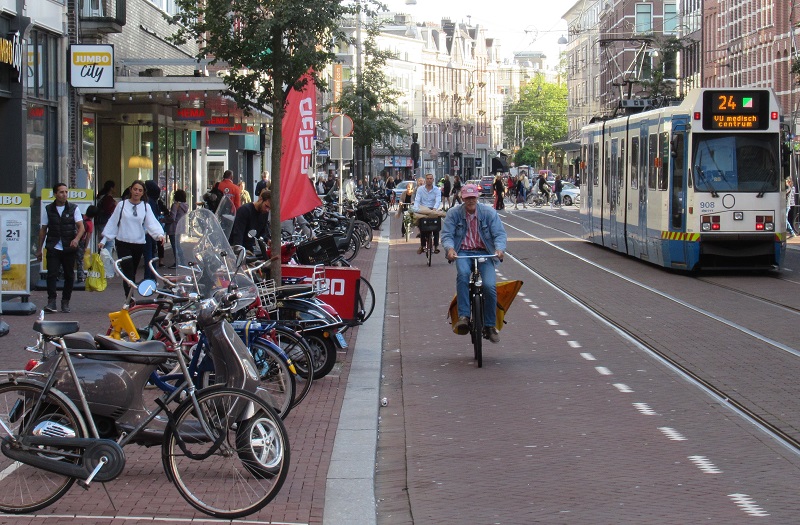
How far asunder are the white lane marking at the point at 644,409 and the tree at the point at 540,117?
137380 mm

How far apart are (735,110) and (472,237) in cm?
1050

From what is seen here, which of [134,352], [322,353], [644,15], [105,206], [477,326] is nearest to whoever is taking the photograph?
[134,352]

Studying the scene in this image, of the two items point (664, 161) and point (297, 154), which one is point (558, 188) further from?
point (297, 154)

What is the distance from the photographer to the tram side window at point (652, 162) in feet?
75.2

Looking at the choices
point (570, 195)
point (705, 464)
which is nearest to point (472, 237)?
point (705, 464)

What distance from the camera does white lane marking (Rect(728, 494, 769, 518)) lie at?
21.1 ft

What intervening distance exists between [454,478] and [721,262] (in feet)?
52.0

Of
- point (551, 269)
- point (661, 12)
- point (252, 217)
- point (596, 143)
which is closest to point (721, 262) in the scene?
point (551, 269)

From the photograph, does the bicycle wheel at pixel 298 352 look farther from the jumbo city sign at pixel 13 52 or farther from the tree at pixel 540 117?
the tree at pixel 540 117

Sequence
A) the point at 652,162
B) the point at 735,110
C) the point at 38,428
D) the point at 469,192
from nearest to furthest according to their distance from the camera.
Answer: the point at 38,428, the point at 469,192, the point at 735,110, the point at 652,162

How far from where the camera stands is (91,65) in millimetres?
21797

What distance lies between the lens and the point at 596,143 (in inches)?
1177

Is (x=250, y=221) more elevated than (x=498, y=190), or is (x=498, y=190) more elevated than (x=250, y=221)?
(x=498, y=190)

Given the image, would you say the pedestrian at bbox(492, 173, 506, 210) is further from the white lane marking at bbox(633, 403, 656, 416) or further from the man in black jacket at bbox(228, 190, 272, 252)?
the white lane marking at bbox(633, 403, 656, 416)
